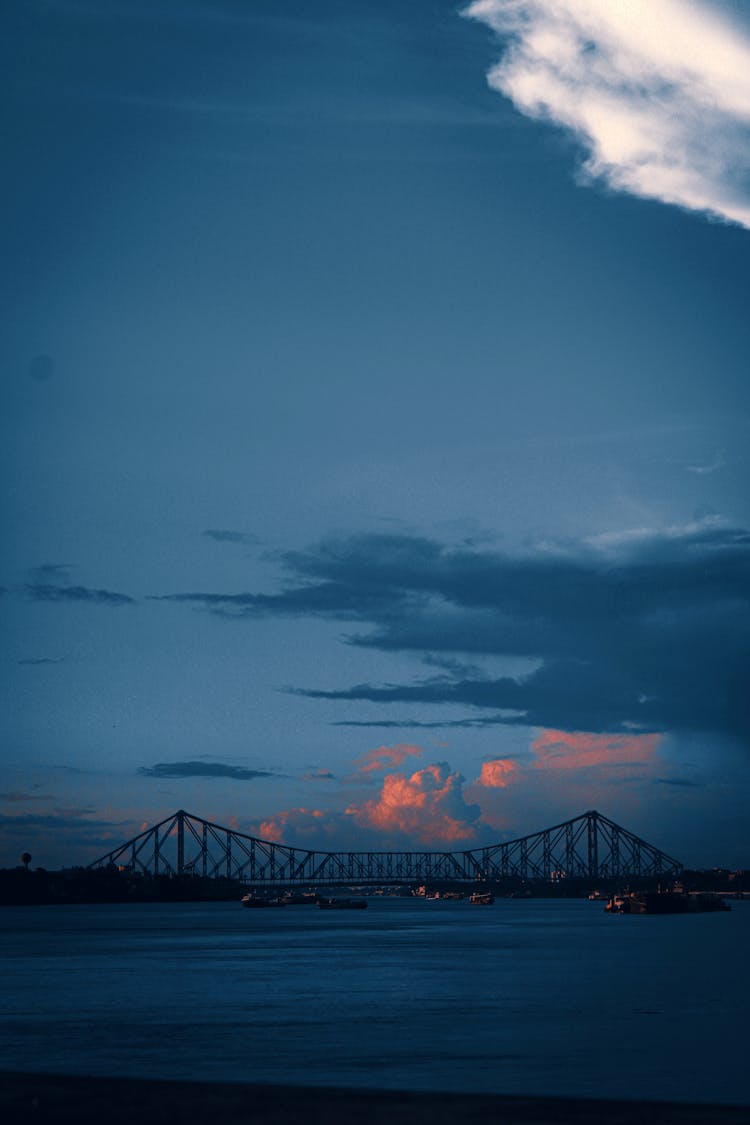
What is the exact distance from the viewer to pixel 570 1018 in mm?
41250

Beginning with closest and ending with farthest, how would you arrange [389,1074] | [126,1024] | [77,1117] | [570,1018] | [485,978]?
1. [77,1117]
2. [389,1074]
3. [126,1024]
4. [570,1018]
5. [485,978]

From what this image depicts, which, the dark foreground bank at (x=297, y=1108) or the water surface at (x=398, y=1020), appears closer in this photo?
the dark foreground bank at (x=297, y=1108)

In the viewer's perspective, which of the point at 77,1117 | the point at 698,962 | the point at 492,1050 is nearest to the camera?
the point at 77,1117

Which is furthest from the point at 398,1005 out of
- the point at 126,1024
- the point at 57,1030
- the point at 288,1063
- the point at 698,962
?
the point at 698,962

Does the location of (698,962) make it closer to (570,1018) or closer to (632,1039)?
(570,1018)

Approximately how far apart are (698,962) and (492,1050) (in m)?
45.6

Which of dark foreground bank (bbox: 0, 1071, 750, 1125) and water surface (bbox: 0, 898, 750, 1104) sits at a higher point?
dark foreground bank (bbox: 0, 1071, 750, 1125)

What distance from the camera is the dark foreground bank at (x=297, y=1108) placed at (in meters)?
17.8

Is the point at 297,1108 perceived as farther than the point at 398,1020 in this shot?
No

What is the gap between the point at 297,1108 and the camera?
18594mm

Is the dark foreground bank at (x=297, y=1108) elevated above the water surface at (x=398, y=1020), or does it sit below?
above

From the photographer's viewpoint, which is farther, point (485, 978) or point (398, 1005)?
point (485, 978)

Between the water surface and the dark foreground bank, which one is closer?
the dark foreground bank

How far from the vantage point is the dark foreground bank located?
17.8 meters
